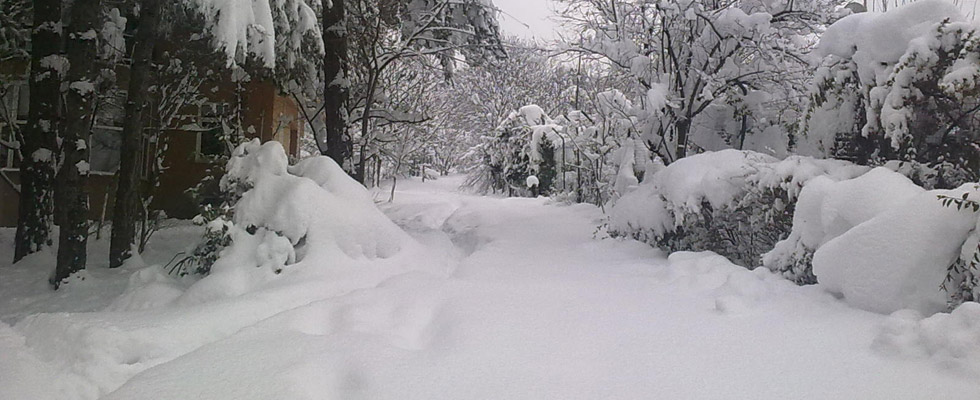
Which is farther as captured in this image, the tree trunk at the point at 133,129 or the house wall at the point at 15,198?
the house wall at the point at 15,198

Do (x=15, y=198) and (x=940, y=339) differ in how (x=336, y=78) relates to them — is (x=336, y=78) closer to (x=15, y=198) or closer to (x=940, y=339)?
(x=15, y=198)

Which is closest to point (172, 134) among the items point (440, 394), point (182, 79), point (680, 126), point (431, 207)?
point (182, 79)

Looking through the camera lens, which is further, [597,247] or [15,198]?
[15,198]

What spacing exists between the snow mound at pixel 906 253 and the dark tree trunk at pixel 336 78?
601 centimetres

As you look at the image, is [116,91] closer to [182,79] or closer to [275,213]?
[182,79]

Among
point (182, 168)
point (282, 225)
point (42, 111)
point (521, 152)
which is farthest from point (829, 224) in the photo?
point (521, 152)

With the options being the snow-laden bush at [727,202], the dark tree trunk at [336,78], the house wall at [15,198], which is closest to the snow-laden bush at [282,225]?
the dark tree trunk at [336,78]

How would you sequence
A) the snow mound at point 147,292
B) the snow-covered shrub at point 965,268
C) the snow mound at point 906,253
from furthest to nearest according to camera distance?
1. the snow mound at point 147,292
2. the snow mound at point 906,253
3. the snow-covered shrub at point 965,268

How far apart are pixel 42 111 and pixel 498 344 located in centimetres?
572

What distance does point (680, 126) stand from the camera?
7.10 meters

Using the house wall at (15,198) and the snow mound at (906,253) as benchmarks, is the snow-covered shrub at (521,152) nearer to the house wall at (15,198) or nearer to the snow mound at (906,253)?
the house wall at (15,198)

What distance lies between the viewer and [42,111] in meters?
5.73

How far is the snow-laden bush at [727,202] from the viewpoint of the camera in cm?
428

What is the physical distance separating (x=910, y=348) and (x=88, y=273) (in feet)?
20.5
